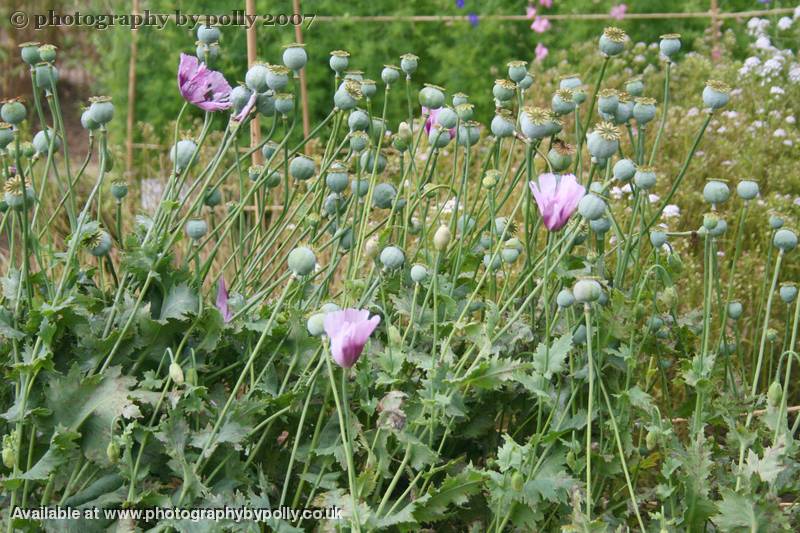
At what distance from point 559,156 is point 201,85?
579 mm

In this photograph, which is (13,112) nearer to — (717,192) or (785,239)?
(717,192)

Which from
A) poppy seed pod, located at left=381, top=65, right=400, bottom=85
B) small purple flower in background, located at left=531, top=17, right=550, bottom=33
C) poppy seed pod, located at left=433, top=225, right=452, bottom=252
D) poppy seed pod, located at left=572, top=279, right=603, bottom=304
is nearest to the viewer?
poppy seed pod, located at left=572, top=279, right=603, bottom=304

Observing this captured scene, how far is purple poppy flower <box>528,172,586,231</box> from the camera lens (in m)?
1.41

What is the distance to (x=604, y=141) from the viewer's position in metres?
1.50

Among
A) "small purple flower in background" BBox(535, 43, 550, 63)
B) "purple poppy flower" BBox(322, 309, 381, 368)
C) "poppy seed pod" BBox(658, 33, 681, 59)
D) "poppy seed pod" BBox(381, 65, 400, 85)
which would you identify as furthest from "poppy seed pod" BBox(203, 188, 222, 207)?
"small purple flower in background" BBox(535, 43, 550, 63)

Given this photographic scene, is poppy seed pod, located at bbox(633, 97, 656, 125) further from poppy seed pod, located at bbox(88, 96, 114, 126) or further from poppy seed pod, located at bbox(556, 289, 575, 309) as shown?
poppy seed pod, located at bbox(88, 96, 114, 126)

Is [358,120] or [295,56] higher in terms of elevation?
[295,56]

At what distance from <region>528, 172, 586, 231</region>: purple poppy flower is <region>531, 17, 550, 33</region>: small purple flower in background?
3964 mm

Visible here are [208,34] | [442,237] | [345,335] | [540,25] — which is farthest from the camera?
[540,25]

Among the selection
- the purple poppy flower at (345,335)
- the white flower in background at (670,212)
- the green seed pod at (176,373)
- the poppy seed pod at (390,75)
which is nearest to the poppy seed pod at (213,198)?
the poppy seed pod at (390,75)

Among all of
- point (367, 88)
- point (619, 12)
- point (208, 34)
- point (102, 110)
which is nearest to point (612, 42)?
point (367, 88)

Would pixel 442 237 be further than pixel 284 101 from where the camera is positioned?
No

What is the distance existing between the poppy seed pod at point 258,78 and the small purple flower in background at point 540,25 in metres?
3.85

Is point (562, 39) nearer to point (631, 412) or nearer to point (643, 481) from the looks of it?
point (643, 481)
